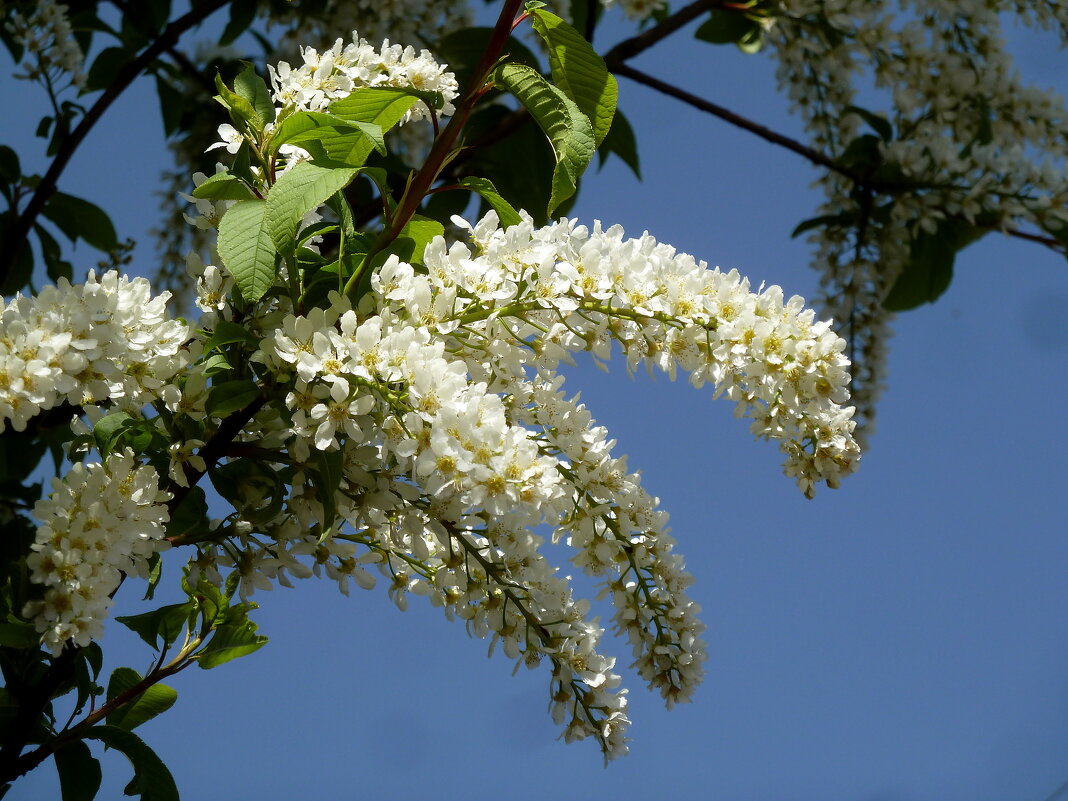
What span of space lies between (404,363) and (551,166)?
1315 mm

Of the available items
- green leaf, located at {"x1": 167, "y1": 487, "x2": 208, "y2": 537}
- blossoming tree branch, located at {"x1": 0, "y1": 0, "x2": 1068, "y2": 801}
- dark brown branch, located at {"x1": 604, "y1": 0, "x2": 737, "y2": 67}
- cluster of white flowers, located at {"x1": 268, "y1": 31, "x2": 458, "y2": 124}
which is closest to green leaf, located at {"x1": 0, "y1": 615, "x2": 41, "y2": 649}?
blossoming tree branch, located at {"x1": 0, "y1": 0, "x2": 1068, "y2": 801}

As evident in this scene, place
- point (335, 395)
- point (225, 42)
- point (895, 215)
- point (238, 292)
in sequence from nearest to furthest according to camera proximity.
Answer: point (335, 395) → point (238, 292) → point (895, 215) → point (225, 42)

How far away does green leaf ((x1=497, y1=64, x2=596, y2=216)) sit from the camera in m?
0.70

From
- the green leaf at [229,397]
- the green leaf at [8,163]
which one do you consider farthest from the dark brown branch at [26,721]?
the green leaf at [8,163]

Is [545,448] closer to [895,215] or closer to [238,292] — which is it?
[238,292]

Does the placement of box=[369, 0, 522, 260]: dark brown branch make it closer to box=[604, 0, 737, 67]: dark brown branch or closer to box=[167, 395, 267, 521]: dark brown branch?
box=[167, 395, 267, 521]: dark brown branch

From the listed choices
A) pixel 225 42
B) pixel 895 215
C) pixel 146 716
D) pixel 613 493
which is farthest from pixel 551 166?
pixel 146 716

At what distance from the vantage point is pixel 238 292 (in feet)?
2.49

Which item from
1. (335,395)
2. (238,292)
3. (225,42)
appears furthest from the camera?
(225,42)

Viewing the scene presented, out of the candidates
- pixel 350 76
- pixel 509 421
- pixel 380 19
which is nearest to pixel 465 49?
pixel 380 19

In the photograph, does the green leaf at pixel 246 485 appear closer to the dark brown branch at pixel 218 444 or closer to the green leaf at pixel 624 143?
the dark brown branch at pixel 218 444

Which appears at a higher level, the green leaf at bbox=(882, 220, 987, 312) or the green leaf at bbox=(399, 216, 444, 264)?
the green leaf at bbox=(882, 220, 987, 312)

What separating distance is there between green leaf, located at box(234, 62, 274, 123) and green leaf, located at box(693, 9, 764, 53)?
4.59 feet

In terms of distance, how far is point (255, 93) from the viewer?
802mm
